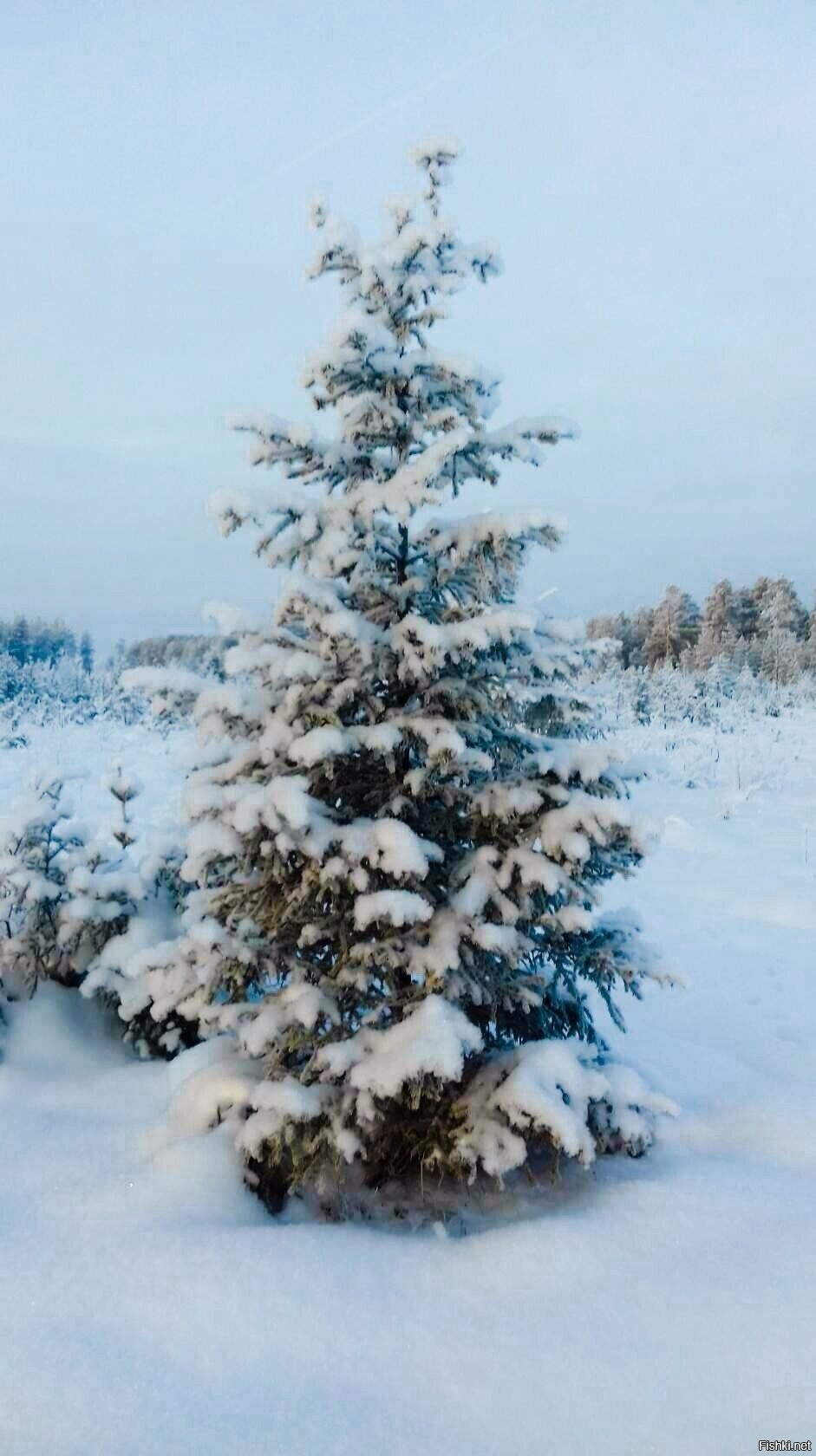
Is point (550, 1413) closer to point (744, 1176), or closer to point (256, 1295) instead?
point (256, 1295)

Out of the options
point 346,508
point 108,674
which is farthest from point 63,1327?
point 108,674

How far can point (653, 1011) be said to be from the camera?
6492 mm

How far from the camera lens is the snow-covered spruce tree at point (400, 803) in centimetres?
346

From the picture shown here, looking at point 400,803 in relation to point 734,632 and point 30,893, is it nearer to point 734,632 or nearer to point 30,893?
point 30,893

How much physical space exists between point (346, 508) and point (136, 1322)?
320cm

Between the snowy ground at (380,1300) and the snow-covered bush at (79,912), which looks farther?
the snow-covered bush at (79,912)

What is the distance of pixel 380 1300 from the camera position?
2.99m

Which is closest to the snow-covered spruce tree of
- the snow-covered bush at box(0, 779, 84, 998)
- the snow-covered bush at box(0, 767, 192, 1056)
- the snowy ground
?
the snowy ground

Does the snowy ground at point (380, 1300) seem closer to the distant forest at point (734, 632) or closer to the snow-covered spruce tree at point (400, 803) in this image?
the snow-covered spruce tree at point (400, 803)

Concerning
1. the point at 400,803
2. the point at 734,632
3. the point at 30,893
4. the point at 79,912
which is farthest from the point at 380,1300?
the point at 734,632

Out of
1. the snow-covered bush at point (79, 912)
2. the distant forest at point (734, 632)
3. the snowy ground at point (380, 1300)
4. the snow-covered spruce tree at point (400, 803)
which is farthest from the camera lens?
the distant forest at point (734, 632)

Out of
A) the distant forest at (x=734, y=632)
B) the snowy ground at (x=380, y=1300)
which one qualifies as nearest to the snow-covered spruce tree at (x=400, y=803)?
the snowy ground at (x=380, y=1300)

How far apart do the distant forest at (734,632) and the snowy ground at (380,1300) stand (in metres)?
45.2

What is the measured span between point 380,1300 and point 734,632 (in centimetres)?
5433
